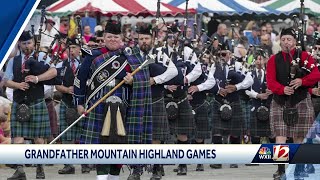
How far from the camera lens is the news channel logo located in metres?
9.30

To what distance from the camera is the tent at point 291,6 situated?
86.4 feet

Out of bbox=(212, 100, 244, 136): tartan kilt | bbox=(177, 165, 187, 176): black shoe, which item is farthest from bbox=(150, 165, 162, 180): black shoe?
bbox=(212, 100, 244, 136): tartan kilt

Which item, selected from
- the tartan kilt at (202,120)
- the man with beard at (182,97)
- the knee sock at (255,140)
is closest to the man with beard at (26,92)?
the man with beard at (182,97)

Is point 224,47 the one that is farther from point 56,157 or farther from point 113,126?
point 56,157

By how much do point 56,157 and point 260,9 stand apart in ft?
57.0

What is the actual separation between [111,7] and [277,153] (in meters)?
15.3

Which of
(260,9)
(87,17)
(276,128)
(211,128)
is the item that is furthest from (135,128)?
(260,9)

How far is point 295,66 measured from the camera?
14.2 meters

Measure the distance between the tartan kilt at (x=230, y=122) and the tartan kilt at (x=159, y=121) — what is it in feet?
8.02

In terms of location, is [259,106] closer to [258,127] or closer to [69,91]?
[258,127]

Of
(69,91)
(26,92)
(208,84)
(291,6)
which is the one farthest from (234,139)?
(291,6)

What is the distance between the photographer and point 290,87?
46.5 ft

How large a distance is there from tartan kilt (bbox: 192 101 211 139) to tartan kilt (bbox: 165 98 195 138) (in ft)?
2.53

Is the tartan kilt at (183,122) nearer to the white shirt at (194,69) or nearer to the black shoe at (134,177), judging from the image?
the white shirt at (194,69)
